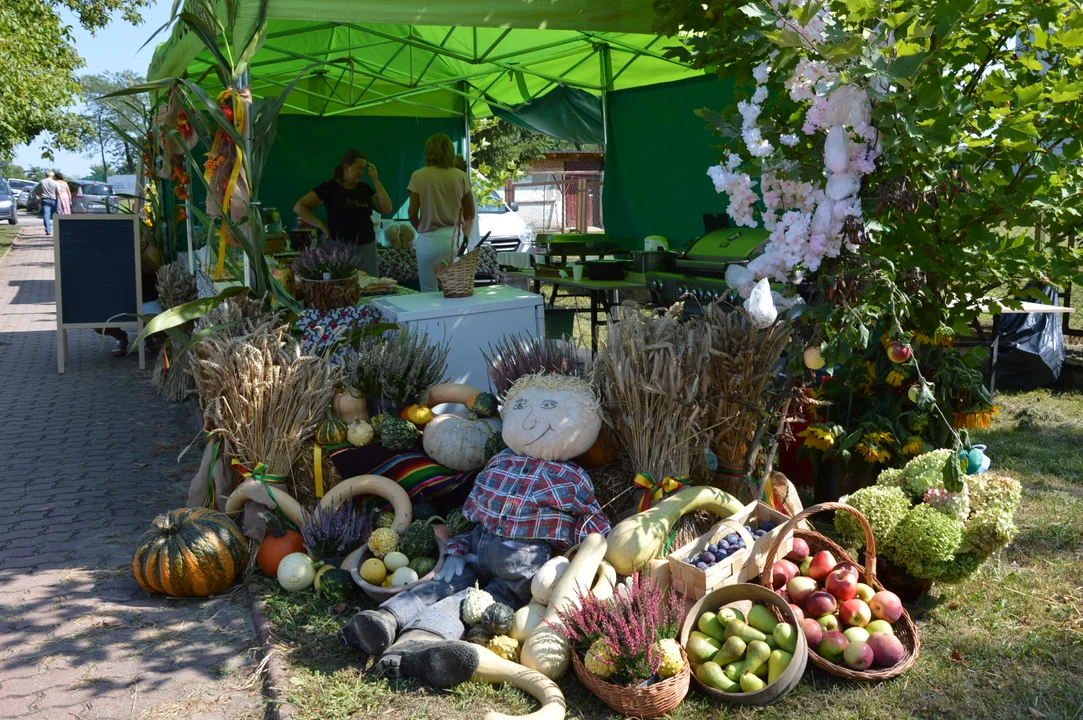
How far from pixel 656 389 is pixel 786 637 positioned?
3.47ft

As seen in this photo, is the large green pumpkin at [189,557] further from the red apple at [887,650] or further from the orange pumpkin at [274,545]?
the red apple at [887,650]

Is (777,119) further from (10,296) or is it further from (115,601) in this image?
(10,296)

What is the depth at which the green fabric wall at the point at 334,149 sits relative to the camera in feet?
40.7

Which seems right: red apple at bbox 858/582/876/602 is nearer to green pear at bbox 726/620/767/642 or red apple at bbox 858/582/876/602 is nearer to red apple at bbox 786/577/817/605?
red apple at bbox 786/577/817/605

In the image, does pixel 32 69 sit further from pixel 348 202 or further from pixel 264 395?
pixel 264 395

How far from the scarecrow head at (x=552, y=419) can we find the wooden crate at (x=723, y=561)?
0.58m

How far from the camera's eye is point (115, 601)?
369cm

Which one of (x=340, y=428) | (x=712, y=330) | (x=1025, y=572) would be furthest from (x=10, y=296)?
(x=1025, y=572)

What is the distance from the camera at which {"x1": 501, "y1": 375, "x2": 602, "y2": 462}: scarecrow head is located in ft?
11.4

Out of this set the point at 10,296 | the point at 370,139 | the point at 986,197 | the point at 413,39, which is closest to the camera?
the point at 986,197

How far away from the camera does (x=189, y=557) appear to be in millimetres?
3631

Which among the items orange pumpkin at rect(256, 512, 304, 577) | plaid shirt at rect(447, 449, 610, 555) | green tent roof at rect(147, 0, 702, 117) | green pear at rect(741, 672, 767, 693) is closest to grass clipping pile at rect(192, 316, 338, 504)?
orange pumpkin at rect(256, 512, 304, 577)

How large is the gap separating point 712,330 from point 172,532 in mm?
2420

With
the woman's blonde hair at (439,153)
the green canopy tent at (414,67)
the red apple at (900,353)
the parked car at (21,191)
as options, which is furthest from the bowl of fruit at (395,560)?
the parked car at (21,191)
